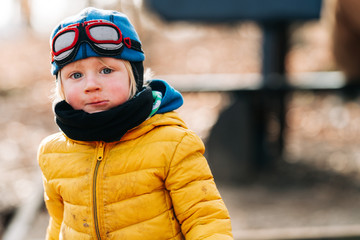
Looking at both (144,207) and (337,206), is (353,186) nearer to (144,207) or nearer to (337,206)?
(337,206)

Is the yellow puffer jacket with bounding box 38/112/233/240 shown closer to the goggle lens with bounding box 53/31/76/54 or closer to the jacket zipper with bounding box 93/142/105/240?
the jacket zipper with bounding box 93/142/105/240

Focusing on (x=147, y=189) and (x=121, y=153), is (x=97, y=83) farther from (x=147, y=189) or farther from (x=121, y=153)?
(x=147, y=189)

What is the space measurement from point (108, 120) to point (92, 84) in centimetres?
13

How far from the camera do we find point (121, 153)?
163 centimetres

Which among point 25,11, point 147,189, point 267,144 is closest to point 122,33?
point 147,189

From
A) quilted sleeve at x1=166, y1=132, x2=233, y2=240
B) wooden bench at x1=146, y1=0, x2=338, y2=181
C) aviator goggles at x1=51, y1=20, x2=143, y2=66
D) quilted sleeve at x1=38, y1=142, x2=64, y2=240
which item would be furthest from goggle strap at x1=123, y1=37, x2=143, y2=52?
wooden bench at x1=146, y1=0, x2=338, y2=181

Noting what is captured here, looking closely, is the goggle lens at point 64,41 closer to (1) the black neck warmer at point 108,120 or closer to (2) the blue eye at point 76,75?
(2) the blue eye at point 76,75

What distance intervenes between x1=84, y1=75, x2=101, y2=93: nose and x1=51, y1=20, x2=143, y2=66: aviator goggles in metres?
0.08

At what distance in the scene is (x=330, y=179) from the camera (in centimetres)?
500

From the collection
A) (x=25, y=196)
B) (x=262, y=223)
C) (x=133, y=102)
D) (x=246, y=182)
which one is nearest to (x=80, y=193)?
(x=133, y=102)

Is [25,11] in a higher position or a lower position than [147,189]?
lower

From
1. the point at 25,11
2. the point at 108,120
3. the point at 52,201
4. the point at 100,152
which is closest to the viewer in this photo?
the point at 108,120

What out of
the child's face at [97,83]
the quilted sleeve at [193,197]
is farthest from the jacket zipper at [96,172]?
the quilted sleeve at [193,197]

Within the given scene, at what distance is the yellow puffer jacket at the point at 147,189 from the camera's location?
158cm
